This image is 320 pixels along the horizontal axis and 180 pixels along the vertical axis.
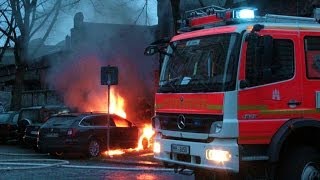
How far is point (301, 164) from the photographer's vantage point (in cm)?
877

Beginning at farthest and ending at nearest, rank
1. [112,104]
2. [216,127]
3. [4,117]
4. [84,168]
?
[4,117], [112,104], [84,168], [216,127]

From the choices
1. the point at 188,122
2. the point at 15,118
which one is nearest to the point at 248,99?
the point at 188,122

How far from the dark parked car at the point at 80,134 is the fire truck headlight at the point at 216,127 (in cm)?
917

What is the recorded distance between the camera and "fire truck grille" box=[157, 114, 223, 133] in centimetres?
854

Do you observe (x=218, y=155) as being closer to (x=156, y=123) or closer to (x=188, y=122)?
(x=188, y=122)

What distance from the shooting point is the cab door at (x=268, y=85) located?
8305 mm

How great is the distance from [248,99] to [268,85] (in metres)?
0.39

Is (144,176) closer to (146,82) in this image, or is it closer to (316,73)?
(316,73)

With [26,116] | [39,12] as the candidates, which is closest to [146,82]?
[26,116]

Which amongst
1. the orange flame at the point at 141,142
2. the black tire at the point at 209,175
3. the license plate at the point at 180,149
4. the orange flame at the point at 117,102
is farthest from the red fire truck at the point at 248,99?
the orange flame at the point at 117,102

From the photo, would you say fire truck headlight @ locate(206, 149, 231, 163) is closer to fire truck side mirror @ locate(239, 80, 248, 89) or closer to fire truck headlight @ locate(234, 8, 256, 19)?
fire truck side mirror @ locate(239, 80, 248, 89)

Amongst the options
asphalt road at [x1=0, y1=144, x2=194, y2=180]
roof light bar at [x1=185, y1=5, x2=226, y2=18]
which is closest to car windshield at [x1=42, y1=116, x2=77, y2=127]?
asphalt road at [x1=0, y1=144, x2=194, y2=180]

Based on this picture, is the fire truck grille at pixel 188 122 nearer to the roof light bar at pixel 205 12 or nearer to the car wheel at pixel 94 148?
the roof light bar at pixel 205 12

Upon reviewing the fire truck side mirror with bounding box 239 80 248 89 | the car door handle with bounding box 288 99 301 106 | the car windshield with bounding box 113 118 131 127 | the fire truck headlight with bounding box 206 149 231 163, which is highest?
the fire truck side mirror with bounding box 239 80 248 89
